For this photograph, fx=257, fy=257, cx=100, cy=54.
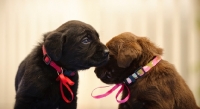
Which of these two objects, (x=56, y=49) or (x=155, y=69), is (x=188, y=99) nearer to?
(x=155, y=69)

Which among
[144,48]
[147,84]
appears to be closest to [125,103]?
[147,84]

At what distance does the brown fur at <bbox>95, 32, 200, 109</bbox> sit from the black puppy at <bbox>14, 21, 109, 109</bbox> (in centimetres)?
13

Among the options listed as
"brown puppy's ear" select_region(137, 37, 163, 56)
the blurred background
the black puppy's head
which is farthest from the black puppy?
the blurred background

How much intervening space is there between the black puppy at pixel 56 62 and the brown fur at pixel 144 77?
0.13 metres

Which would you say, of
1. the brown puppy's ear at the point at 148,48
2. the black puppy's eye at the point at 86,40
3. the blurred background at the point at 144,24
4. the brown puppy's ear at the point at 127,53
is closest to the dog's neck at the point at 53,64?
the black puppy's eye at the point at 86,40

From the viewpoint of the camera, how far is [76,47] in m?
1.40

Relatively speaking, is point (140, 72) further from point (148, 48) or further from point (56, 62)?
point (56, 62)

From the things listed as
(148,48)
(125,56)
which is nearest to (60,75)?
(125,56)

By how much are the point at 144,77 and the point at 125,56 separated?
0.16m

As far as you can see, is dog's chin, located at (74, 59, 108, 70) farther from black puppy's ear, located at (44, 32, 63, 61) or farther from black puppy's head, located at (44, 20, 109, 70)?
black puppy's ear, located at (44, 32, 63, 61)

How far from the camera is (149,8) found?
2270mm

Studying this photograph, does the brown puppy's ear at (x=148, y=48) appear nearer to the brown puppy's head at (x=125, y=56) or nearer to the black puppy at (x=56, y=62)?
the brown puppy's head at (x=125, y=56)

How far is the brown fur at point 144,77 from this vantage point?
1360 mm

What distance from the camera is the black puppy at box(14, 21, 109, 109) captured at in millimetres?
1357
